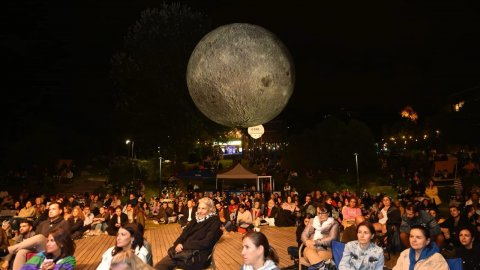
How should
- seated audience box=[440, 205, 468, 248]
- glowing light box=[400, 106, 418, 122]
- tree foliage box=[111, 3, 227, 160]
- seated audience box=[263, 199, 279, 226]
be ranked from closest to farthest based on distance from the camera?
seated audience box=[440, 205, 468, 248] → seated audience box=[263, 199, 279, 226] → tree foliage box=[111, 3, 227, 160] → glowing light box=[400, 106, 418, 122]

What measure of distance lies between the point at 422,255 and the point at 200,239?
2.83 meters

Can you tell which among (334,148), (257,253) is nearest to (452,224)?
(257,253)

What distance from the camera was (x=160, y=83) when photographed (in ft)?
90.1

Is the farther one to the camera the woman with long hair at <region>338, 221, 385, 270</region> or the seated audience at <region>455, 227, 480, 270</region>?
the seated audience at <region>455, 227, 480, 270</region>

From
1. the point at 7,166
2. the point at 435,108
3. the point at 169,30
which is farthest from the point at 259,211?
the point at 435,108

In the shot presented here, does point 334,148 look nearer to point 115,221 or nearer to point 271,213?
point 271,213

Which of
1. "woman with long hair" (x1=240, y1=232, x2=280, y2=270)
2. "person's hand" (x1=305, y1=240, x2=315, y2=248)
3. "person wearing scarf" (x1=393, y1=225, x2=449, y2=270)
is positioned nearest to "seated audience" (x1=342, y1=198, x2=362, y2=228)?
"person's hand" (x1=305, y1=240, x2=315, y2=248)

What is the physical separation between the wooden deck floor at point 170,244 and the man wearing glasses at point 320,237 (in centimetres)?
196

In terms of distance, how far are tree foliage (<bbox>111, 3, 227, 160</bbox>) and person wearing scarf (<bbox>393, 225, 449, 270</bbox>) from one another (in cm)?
2363

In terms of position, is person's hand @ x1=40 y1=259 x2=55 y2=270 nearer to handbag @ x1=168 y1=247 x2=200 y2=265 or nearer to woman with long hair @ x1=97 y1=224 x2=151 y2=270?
woman with long hair @ x1=97 y1=224 x2=151 y2=270

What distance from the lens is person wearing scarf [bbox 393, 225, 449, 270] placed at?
4600 millimetres

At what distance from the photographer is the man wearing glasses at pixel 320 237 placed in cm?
608

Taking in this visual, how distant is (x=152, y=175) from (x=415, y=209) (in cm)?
2276

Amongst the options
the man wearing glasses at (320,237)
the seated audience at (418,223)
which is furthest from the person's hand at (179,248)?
the seated audience at (418,223)
